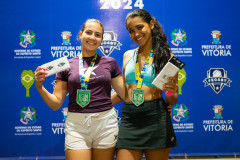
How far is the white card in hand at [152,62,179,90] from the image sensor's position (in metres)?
1.57

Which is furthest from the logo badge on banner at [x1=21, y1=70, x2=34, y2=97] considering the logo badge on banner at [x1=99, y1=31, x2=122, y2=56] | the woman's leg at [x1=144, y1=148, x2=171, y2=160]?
the woman's leg at [x1=144, y1=148, x2=171, y2=160]

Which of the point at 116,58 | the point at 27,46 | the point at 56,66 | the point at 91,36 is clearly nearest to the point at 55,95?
the point at 56,66

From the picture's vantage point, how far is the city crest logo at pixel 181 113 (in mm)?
3646

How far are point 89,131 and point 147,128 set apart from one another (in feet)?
1.45

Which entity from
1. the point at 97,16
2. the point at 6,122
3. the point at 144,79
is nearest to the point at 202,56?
the point at 97,16

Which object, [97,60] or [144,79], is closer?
[144,79]

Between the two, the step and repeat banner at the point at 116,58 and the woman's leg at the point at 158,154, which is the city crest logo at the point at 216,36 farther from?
the woman's leg at the point at 158,154

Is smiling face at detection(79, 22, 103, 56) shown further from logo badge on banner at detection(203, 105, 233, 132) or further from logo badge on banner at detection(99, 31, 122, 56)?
logo badge on banner at detection(203, 105, 233, 132)

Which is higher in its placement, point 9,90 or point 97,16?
point 97,16

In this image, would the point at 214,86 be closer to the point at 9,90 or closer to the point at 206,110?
the point at 206,110

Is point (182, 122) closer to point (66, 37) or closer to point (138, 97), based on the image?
point (138, 97)

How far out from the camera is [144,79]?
1.73 metres

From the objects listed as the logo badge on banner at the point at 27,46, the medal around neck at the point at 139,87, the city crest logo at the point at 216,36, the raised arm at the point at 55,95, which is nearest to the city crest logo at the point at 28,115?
the logo badge on banner at the point at 27,46

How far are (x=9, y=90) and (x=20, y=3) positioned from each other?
56.6 inches
